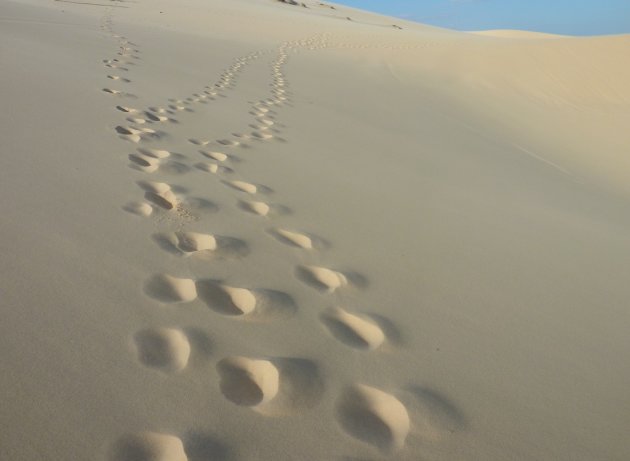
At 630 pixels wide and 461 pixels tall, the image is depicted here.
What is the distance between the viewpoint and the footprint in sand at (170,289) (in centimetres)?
126

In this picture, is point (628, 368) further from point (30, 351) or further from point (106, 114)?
point (106, 114)

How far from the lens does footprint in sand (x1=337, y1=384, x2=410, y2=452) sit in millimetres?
970

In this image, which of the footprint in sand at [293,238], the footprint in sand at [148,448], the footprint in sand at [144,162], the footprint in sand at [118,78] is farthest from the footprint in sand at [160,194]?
the footprint in sand at [118,78]

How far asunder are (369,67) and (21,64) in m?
6.52

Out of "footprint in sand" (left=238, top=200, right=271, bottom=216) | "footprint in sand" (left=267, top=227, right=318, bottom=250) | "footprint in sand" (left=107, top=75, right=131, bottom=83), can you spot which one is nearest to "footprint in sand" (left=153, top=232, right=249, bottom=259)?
"footprint in sand" (left=267, top=227, right=318, bottom=250)

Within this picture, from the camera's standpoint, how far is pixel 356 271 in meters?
1.61

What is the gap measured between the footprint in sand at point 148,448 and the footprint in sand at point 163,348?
163 mm

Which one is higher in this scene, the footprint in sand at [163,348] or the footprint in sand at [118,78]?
the footprint in sand at [163,348]

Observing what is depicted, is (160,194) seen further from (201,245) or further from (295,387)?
(295,387)

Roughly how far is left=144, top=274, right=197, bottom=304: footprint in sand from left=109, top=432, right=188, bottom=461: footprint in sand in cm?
42

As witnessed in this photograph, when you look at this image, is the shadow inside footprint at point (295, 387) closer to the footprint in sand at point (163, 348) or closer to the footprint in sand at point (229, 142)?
the footprint in sand at point (163, 348)

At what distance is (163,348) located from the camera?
1.08 metres

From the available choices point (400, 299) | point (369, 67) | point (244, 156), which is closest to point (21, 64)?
point (244, 156)

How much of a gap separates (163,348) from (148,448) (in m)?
0.26
